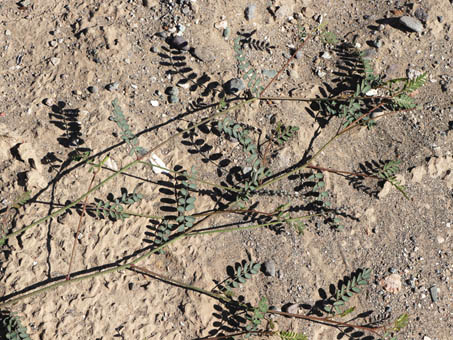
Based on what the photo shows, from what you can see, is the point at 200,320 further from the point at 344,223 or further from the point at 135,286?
the point at 344,223

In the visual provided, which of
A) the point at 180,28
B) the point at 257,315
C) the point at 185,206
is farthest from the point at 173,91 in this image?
the point at 257,315

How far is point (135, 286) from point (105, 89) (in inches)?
45.5

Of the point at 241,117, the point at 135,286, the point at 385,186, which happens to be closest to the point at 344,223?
the point at 385,186

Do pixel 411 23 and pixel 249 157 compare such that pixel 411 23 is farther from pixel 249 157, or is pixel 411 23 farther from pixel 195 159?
pixel 195 159

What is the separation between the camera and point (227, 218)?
2.83 m

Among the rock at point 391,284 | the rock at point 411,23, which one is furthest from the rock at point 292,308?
the rock at point 411,23

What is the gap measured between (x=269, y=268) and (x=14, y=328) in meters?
1.39

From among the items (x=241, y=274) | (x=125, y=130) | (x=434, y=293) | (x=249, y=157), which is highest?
(x=125, y=130)

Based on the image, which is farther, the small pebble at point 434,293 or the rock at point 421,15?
the rock at point 421,15

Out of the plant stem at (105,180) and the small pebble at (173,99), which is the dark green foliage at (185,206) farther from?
the small pebble at (173,99)

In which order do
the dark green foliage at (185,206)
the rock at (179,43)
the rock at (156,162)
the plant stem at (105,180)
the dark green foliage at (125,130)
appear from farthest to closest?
the rock at (179,43) → the rock at (156,162) → the dark green foliage at (185,206) → the dark green foliage at (125,130) → the plant stem at (105,180)

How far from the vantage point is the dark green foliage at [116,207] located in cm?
269

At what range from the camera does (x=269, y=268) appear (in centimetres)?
279

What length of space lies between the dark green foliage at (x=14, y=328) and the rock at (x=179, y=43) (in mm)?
1757
